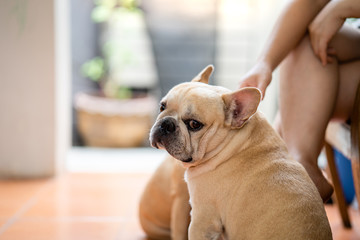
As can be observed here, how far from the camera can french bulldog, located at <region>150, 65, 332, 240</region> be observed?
124 centimetres

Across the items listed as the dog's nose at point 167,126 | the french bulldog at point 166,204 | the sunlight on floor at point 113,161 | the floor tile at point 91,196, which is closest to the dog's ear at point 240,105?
the dog's nose at point 167,126

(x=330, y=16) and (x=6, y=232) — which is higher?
(x=330, y=16)

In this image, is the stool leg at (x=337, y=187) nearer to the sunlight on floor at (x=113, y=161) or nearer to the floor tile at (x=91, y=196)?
the floor tile at (x=91, y=196)

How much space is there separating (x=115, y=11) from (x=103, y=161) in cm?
150

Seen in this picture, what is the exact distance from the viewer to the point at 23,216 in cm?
210

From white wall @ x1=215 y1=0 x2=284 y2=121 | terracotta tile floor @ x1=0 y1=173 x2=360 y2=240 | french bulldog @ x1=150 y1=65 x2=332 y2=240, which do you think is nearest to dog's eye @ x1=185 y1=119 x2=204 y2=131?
french bulldog @ x1=150 y1=65 x2=332 y2=240

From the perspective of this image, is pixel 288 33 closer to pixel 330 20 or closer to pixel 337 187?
pixel 330 20

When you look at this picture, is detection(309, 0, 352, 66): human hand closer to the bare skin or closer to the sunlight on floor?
the bare skin

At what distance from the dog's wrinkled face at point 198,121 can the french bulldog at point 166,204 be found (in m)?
0.19

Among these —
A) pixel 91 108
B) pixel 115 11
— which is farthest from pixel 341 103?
pixel 115 11

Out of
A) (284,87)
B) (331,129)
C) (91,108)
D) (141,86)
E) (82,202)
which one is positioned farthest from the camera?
(141,86)

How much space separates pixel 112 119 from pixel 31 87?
3.50ft

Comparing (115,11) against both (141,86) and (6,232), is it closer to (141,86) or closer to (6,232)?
(141,86)

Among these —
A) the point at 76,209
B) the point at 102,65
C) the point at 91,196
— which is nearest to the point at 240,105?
the point at 76,209
